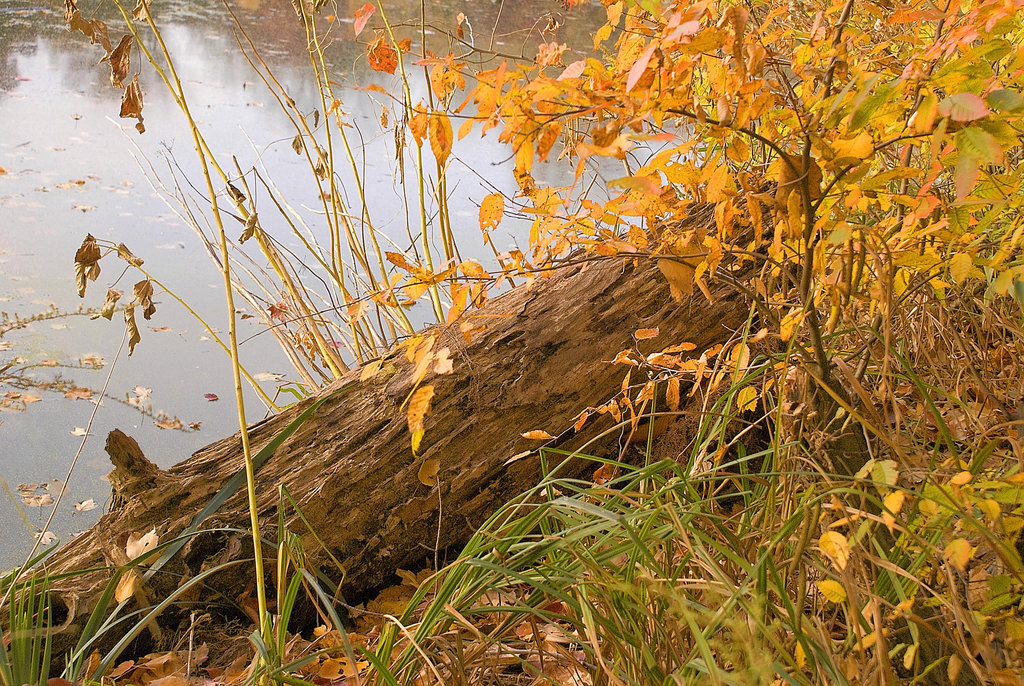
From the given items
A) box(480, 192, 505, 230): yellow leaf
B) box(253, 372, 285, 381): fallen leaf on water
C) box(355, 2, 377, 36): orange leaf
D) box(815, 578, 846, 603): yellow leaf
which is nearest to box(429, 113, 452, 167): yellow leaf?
box(480, 192, 505, 230): yellow leaf

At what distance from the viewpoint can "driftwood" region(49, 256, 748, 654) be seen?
160cm

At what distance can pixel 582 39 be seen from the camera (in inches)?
261

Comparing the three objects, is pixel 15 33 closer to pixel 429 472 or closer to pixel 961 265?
pixel 429 472

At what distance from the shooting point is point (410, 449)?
66.4 inches

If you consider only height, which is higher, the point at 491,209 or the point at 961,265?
the point at 491,209

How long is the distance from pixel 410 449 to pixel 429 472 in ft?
0.21

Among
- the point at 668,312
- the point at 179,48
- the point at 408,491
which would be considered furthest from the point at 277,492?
the point at 179,48

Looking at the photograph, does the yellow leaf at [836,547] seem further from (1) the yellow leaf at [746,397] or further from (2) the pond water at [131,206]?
(2) the pond water at [131,206]

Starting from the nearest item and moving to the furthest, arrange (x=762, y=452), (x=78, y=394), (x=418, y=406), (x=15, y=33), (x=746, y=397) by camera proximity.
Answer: (x=418, y=406), (x=762, y=452), (x=746, y=397), (x=78, y=394), (x=15, y=33)

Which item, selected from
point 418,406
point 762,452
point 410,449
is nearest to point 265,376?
point 410,449

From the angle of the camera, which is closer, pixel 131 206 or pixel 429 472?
pixel 429 472

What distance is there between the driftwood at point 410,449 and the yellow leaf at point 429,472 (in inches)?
0.6

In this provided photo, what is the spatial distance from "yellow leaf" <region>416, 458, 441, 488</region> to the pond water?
0.44 meters

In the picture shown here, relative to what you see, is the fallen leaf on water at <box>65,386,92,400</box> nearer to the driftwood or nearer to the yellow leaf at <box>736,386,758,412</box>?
the driftwood
